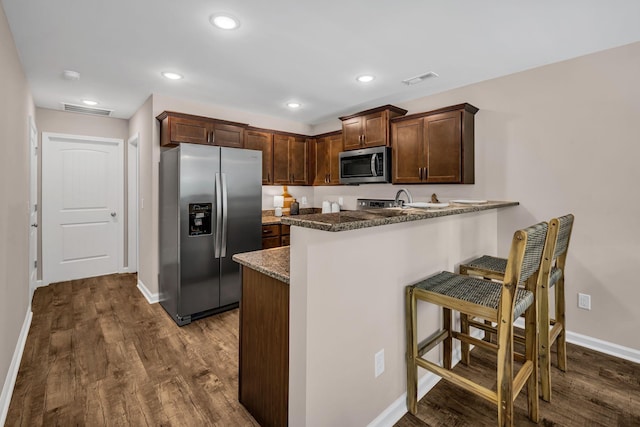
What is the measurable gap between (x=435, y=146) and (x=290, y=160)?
2.21 meters

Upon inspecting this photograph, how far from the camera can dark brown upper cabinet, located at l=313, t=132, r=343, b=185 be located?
4540mm

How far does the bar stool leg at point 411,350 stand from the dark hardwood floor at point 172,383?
9cm

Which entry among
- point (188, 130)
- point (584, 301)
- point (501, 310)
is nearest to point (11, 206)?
point (188, 130)

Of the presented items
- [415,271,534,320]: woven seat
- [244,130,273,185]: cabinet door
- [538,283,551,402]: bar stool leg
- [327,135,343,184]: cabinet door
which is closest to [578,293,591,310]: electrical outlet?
[538,283,551,402]: bar stool leg

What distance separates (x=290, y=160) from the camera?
4738mm

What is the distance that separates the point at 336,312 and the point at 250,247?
230 centimetres

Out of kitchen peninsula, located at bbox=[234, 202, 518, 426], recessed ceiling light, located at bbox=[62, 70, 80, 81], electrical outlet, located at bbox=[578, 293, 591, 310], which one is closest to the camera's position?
kitchen peninsula, located at bbox=[234, 202, 518, 426]

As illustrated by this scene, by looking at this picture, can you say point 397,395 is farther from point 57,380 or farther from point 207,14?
point 207,14

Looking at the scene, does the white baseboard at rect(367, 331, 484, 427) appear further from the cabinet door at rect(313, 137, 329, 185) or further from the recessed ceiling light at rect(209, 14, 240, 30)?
the cabinet door at rect(313, 137, 329, 185)

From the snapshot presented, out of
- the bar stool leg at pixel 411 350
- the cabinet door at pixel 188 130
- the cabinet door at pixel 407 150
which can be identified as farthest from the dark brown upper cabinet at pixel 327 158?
the bar stool leg at pixel 411 350

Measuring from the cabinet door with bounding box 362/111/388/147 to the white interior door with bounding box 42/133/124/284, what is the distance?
3655 millimetres

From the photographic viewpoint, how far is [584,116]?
2537 mm

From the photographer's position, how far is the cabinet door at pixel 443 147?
122 inches

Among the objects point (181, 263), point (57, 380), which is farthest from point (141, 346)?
point (181, 263)
